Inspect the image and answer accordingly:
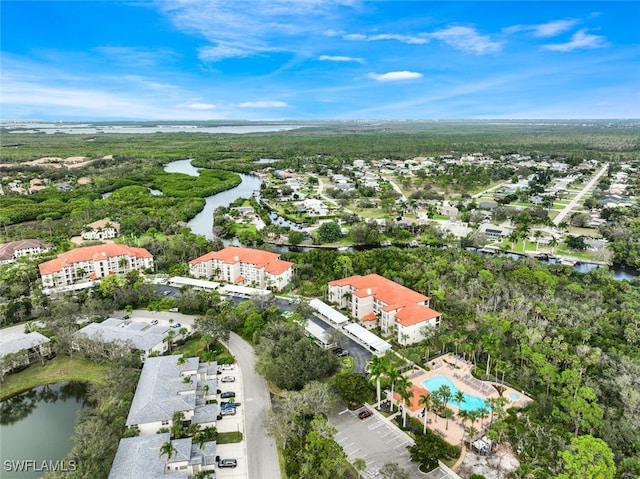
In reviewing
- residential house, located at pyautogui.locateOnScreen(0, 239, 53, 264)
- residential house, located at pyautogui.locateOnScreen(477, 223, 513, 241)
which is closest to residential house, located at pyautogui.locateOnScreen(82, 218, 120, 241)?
residential house, located at pyautogui.locateOnScreen(0, 239, 53, 264)

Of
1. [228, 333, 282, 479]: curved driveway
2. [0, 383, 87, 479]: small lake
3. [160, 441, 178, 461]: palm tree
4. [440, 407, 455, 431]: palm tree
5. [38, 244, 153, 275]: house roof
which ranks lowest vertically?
[0, 383, 87, 479]: small lake

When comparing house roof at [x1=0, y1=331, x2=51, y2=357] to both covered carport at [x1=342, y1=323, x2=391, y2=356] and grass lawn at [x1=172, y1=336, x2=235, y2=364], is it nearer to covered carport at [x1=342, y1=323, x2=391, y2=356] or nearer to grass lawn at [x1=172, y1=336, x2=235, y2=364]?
grass lawn at [x1=172, y1=336, x2=235, y2=364]

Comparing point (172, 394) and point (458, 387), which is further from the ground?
point (172, 394)

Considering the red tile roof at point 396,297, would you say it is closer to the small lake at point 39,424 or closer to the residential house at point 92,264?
the small lake at point 39,424

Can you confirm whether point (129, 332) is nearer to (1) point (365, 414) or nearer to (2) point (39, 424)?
(2) point (39, 424)

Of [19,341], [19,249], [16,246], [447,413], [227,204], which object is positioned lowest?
[227,204]

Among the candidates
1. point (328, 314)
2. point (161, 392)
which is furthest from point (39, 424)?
point (328, 314)

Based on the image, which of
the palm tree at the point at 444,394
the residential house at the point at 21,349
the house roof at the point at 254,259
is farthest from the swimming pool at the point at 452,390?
the residential house at the point at 21,349
